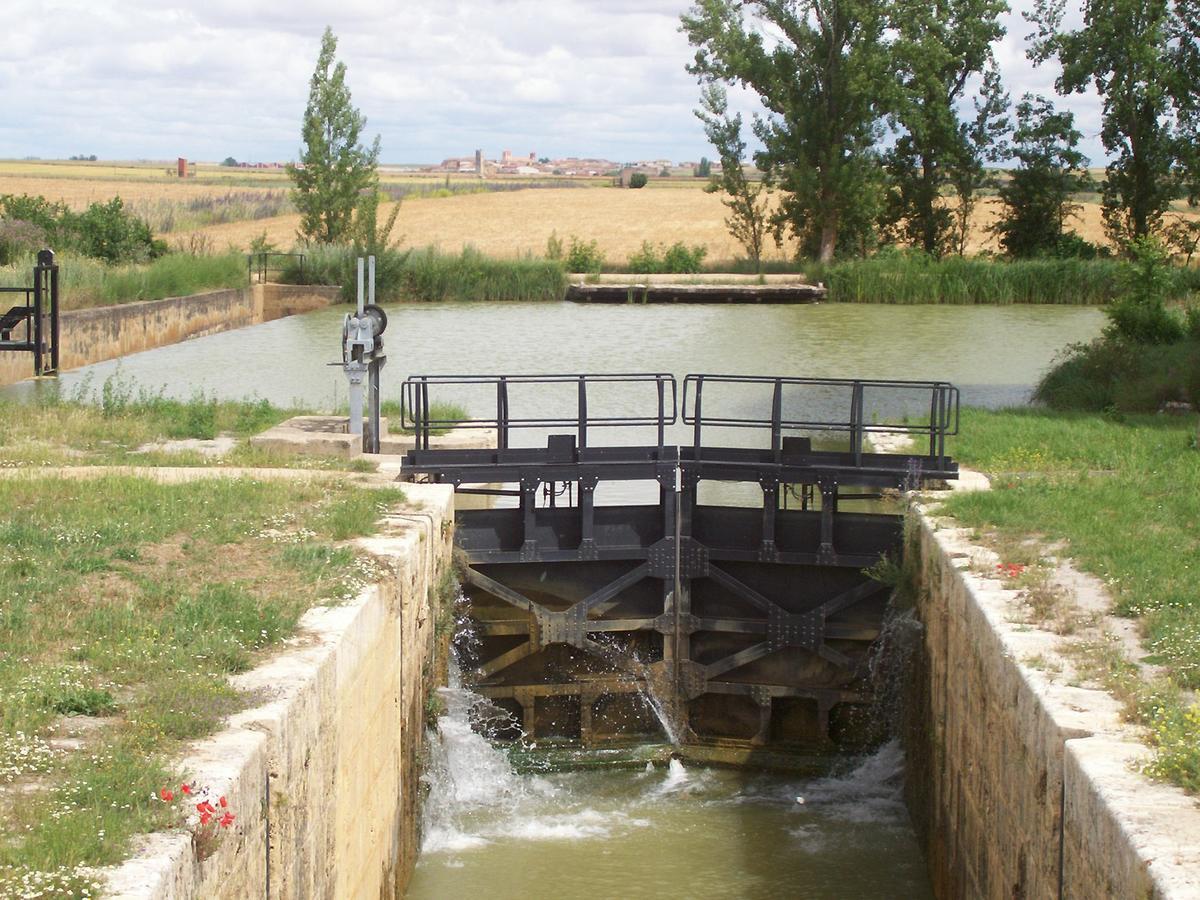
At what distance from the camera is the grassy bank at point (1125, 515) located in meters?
8.36

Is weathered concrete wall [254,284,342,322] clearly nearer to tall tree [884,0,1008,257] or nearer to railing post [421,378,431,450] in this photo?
tall tree [884,0,1008,257]

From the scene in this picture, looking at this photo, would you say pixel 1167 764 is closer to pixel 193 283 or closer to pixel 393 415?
pixel 393 415

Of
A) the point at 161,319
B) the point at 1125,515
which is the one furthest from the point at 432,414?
the point at 161,319

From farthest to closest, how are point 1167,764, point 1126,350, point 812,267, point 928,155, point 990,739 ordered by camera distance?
point 928,155 < point 812,267 < point 1126,350 < point 990,739 < point 1167,764

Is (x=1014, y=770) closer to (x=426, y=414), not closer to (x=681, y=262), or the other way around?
(x=426, y=414)

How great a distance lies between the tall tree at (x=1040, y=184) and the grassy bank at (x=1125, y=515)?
3044 cm

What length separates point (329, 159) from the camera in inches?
1743

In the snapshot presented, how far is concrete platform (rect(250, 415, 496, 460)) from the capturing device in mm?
15500

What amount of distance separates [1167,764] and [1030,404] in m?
14.9

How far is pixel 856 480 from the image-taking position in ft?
48.2

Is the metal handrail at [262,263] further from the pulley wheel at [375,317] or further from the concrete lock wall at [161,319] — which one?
the pulley wheel at [375,317]

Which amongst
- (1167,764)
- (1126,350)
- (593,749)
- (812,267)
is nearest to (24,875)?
(1167,764)

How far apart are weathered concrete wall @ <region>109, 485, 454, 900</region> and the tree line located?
34.1 metres

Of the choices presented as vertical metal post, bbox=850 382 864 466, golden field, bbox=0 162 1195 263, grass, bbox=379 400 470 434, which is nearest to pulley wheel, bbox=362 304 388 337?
grass, bbox=379 400 470 434
